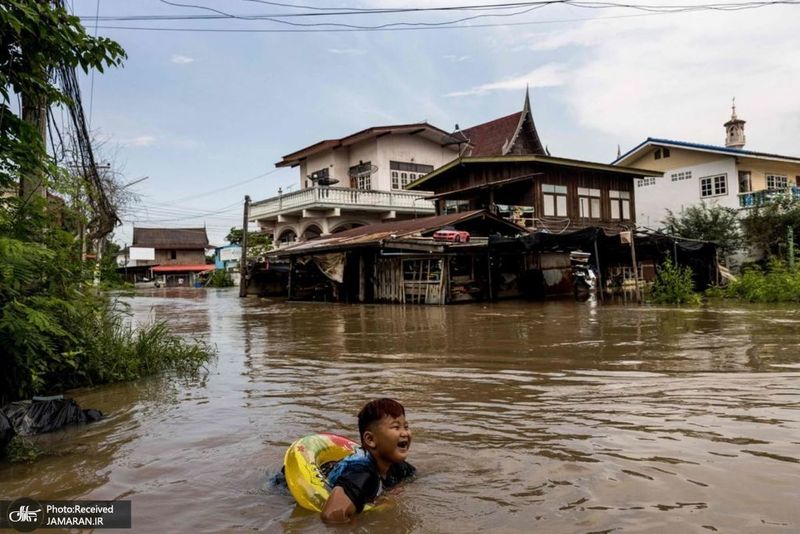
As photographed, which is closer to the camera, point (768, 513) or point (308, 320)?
point (768, 513)

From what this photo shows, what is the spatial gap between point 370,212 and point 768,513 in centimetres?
2893

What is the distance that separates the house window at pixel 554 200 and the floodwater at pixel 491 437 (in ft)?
54.3

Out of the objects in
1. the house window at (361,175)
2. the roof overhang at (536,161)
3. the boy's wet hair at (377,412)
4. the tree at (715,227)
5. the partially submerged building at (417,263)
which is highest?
the house window at (361,175)

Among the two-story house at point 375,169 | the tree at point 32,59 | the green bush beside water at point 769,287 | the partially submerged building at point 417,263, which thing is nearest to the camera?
the tree at point 32,59

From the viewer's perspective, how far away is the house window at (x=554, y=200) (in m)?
25.9

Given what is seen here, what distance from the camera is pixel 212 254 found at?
65625 mm

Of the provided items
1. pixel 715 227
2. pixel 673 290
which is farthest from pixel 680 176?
pixel 673 290

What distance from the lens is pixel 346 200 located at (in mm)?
30250

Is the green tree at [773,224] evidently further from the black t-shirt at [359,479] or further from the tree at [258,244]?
the black t-shirt at [359,479]

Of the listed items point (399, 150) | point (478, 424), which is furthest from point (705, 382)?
point (399, 150)

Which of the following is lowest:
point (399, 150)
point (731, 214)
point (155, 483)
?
point (155, 483)

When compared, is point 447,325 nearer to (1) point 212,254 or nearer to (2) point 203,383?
(2) point 203,383

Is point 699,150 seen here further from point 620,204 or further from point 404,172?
point 404,172

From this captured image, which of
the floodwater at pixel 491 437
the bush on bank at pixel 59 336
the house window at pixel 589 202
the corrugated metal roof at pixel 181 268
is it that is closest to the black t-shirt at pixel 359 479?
the floodwater at pixel 491 437
